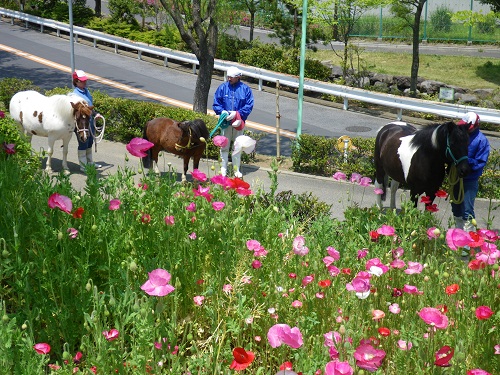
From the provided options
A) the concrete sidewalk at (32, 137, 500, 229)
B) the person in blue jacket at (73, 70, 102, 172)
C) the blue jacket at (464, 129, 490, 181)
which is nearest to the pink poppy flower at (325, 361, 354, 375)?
the blue jacket at (464, 129, 490, 181)

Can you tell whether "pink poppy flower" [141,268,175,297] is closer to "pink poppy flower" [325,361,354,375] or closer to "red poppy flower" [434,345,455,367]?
"pink poppy flower" [325,361,354,375]

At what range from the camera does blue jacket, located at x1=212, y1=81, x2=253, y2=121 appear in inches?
498

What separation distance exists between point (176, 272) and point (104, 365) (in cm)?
151

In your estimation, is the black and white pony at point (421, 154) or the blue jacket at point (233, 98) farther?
the blue jacket at point (233, 98)

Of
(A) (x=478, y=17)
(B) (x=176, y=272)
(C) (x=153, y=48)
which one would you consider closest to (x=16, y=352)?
(B) (x=176, y=272)

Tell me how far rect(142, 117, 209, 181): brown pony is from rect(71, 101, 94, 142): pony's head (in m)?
1.04

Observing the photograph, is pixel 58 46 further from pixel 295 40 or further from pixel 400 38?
pixel 400 38

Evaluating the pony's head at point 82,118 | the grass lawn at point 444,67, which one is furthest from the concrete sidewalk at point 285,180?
the grass lawn at point 444,67

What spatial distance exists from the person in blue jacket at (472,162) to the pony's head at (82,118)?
6.30m

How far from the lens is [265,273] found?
5.69m

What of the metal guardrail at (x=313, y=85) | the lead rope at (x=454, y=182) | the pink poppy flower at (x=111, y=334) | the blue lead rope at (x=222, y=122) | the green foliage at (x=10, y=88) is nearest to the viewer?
the pink poppy flower at (x=111, y=334)

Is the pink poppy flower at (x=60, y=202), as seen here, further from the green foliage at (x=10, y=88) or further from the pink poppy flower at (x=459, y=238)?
the green foliage at (x=10, y=88)

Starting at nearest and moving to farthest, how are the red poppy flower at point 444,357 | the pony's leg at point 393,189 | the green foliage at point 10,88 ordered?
1. the red poppy flower at point 444,357
2. the pony's leg at point 393,189
3. the green foliage at point 10,88

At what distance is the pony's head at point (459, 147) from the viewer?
9258 millimetres
